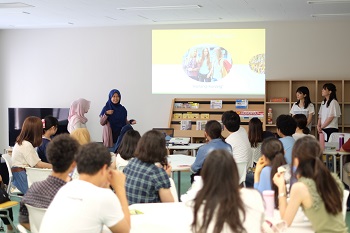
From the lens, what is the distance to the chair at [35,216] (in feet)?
11.5

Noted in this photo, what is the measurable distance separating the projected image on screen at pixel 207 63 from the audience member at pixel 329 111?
2.20 metres

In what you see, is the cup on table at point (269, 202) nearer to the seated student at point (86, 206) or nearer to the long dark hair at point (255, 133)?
the seated student at point (86, 206)

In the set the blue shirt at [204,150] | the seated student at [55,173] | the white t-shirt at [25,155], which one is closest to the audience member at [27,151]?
the white t-shirt at [25,155]

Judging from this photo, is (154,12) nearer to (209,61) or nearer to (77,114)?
(209,61)

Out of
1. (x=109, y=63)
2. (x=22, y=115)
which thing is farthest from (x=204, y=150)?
(x=22, y=115)

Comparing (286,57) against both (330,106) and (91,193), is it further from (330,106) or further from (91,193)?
(91,193)

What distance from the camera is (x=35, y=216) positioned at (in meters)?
3.54

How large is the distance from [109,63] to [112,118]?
2.34 metres

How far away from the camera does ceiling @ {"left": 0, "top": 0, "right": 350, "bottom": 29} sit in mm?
8734

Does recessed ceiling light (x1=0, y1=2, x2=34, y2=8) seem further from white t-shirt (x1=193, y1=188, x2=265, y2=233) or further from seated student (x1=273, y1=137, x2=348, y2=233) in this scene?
white t-shirt (x1=193, y1=188, x2=265, y2=233)

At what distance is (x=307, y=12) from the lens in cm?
993

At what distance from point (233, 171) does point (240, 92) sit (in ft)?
29.4

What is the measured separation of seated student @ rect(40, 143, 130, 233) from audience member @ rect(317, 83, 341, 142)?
7712 mm

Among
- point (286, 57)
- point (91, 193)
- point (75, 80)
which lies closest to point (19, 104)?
point (75, 80)
